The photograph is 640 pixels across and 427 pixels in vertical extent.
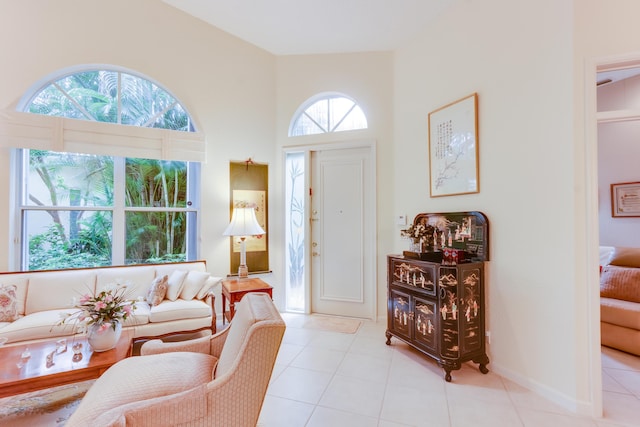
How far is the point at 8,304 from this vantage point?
2.52 metres

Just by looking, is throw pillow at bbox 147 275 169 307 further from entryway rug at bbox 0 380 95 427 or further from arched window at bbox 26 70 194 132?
arched window at bbox 26 70 194 132

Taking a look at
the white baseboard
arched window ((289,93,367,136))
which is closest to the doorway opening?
arched window ((289,93,367,136))

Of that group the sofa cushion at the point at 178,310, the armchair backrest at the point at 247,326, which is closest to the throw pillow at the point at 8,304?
the sofa cushion at the point at 178,310

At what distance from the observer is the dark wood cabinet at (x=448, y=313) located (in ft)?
7.76

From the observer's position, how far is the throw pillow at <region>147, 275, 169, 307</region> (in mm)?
2892

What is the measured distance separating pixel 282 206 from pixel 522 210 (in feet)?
9.23

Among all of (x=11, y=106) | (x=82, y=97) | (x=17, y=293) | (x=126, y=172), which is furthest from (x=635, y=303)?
(x=11, y=106)

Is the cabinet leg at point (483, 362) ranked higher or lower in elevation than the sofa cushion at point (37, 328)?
lower

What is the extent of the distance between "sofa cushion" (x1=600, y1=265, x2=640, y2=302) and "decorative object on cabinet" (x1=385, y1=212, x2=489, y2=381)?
70.0 inches

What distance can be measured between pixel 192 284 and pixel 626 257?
15.9 feet

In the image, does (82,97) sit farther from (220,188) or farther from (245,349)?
(245,349)

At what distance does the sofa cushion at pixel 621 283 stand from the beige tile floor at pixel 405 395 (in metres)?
0.59

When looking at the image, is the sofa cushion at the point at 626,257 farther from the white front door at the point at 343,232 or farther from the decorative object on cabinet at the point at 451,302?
the white front door at the point at 343,232

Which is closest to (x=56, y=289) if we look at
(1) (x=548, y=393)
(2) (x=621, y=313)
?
(1) (x=548, y=393)
